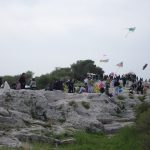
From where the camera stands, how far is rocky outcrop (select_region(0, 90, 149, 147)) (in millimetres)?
26188

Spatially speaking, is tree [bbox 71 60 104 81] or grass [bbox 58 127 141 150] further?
tree [bbox 71 60 104 81]

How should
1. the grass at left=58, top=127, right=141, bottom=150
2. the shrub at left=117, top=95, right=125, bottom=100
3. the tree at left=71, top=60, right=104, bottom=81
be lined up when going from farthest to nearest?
the tree at left=71, top=60, right=104, bottom=81
the shrub at left=117, top=95, right=125, bottom=100
the grass at left=58, top=127, right=141, bottom=150

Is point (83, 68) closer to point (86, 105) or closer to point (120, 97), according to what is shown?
point (120, 97)

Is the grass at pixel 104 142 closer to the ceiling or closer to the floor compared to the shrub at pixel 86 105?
closer to the floor

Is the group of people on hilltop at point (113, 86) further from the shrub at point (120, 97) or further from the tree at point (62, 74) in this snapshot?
the tree at point (62, 74)

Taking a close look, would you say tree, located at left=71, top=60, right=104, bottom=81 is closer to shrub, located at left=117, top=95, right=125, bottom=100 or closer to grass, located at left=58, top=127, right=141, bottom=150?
shrub, located at left=117, top=95, right=125, bottom=100

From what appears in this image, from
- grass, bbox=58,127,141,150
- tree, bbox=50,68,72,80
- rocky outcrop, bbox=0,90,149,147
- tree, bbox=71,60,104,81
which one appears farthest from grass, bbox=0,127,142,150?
tree, bbox=71,60,104,81

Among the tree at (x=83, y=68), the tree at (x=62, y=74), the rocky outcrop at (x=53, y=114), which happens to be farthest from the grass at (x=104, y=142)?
the tree at (x=83, y=68)

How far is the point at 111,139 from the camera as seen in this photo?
28562mm

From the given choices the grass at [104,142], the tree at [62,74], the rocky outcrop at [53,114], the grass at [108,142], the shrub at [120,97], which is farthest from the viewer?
the tree at [62,74]

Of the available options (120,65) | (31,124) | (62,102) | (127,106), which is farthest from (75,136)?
(120,65)

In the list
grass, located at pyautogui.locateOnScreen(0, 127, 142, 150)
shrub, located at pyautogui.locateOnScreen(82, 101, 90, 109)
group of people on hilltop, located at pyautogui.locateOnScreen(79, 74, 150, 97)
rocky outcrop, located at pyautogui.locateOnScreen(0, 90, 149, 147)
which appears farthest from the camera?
group of people on hilltop, located at pyautogui.locateOnScreen(79, 74, 150, 97)

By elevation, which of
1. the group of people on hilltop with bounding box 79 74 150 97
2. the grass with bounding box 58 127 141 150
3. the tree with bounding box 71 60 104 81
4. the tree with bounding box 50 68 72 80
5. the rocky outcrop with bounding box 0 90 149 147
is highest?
the tree with bounding box 71 60 104 81

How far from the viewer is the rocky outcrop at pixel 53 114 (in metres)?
26.2
